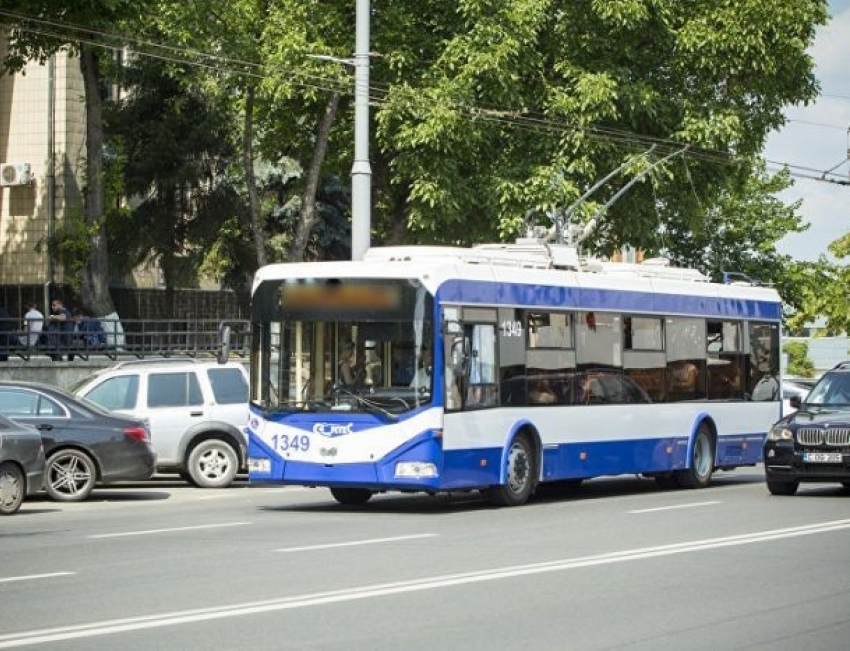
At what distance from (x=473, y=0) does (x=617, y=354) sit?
16333mm

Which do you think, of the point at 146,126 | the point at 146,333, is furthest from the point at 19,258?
the point at 146,333

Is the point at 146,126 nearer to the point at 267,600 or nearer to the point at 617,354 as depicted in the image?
the point at 617,354

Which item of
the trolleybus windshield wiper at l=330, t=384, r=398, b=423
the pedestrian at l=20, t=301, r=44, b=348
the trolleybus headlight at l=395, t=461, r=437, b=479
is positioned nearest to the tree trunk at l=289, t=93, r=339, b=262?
the pedestrian at l=20, t=301, r=44, b=348

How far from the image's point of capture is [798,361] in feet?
273

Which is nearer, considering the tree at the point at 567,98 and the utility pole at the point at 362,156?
the utility pole at the point at 362,156

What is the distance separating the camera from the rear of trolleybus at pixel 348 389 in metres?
19.2

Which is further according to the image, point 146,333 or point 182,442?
point 146,333

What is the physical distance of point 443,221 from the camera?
39.4 m

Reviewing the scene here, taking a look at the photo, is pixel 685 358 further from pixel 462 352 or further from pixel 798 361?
pixel 798 361

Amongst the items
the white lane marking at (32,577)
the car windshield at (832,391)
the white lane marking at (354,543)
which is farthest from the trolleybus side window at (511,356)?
the white lane marking at (32,577)

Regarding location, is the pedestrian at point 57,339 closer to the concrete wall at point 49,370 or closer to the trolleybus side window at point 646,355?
the concrete wall at point 49,370

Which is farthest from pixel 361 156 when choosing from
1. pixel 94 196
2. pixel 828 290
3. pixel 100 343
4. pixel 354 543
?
pixel 828 290

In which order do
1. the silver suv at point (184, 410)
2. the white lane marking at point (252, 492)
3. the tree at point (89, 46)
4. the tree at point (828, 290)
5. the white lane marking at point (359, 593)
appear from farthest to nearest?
the tree at point (828, 290)
the tree at point (89, 46)
the silver suv at point (184, 410)
the white lane marking at point (252, 492)
the white lane marking at point (359, 593)

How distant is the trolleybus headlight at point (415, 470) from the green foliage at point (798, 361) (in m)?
64.3
